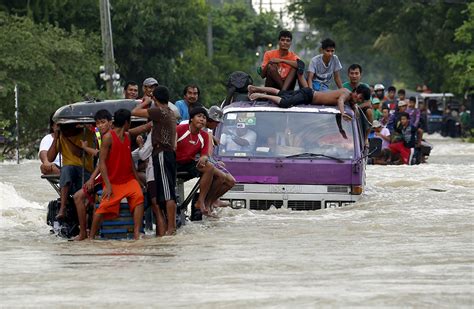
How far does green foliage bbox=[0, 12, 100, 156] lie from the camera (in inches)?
1489

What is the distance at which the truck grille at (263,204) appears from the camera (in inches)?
703


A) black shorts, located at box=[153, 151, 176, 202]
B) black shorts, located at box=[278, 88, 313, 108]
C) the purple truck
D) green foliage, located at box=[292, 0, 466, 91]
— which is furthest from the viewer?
green foliage, located at box=[292, 0, 466, 91]

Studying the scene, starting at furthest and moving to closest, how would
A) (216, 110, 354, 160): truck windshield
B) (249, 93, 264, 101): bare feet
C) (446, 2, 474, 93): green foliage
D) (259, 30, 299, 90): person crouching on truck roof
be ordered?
(446, 2, 474, 93): green foliage
(259, 30, 299, 90): person crouching on truck roof
(249, 93, 264, 101): bare feet
(216, 110, 354, 160): truck windshield

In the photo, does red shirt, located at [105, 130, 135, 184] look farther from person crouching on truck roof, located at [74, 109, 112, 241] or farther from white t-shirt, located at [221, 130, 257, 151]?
white t-shirt, located at [221, 130, 257, 151]

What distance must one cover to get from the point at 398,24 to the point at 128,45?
10.9 meters

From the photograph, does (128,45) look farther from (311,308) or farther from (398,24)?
(311,308)

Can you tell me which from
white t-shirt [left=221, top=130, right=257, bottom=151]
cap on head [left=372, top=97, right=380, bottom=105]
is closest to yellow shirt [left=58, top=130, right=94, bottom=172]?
white t-shirt [left=221, top=130, right=257, bottom=151]

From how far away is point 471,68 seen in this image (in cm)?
4619

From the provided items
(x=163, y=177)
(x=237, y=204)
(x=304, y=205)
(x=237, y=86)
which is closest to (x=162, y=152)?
(x=163, y=177)

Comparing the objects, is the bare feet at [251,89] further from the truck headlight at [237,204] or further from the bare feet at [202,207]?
the bare feet at [202,207]

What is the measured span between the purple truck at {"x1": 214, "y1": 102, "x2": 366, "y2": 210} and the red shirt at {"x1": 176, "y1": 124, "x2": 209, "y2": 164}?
5.03 feet

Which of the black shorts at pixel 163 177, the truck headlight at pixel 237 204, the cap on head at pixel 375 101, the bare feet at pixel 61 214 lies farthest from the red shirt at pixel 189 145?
the cap on head at pixel 375 101

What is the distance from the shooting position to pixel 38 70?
39.6 meters

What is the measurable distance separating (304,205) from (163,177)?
2.97m
